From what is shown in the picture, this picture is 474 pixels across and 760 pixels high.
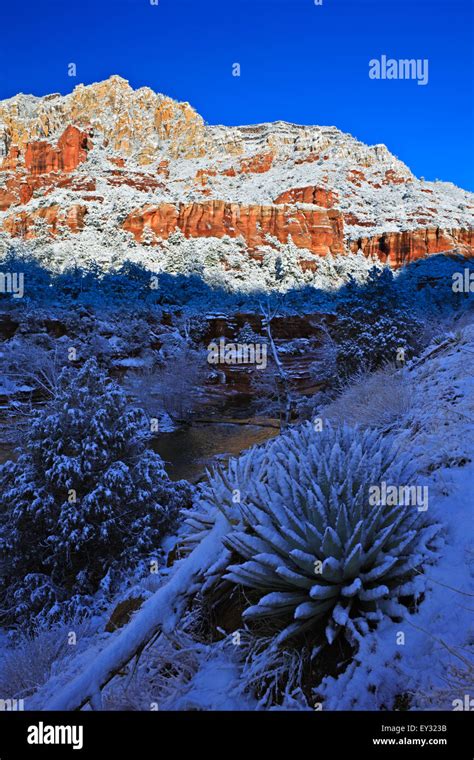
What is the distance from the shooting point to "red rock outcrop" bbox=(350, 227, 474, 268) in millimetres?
61094

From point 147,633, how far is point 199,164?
8576 centimetres

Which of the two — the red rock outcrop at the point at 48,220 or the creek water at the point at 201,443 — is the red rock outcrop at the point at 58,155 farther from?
the creek water at the point at 201,443

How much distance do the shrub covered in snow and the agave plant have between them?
429 cm

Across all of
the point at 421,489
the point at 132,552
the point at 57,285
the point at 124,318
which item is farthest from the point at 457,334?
the point at 57,285

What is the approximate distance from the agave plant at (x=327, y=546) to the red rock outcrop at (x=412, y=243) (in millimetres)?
62718

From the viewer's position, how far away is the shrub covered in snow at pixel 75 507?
609cm

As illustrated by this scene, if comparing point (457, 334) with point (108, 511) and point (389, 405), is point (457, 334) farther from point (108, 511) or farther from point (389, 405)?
point (108, 511)

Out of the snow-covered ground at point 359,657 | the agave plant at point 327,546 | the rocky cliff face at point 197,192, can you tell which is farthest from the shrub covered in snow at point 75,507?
the rocky cliff face at point 197,192

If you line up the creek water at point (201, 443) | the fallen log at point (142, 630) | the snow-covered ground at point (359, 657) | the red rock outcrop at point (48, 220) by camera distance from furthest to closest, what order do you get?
the red rock outcrop at point (48, 220), the creek water at point (201, 443), the fallen log at point (142, 630), the snow-covered ground at point (359, 657)

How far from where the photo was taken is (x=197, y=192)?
6681 cm

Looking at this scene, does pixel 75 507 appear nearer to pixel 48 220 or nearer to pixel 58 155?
pixel 48 220

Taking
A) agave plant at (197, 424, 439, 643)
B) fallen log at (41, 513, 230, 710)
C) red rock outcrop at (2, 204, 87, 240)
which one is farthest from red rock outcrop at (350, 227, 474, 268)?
fallen log at (41, 513, 230, 710)

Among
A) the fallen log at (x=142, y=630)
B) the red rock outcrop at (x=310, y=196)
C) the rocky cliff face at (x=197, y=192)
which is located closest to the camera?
the fallen log at (x=142, y=630)

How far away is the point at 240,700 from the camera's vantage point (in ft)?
5.63
